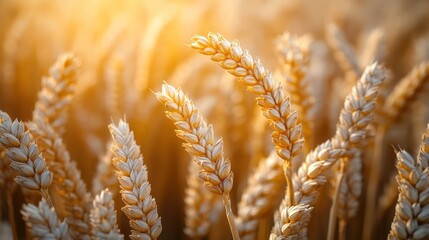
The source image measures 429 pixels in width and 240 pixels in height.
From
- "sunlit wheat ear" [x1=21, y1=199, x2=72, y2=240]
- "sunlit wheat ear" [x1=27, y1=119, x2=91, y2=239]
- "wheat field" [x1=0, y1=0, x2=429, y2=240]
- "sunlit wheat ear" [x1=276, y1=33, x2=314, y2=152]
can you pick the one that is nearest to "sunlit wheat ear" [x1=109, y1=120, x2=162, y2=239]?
A: "wheat field" [x1=0, y1=0, x2=429, y2=240]

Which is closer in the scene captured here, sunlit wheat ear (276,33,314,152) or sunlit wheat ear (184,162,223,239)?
sunlit wheat ear (276,33,314,152)

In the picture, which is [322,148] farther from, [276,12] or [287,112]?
[276,12]

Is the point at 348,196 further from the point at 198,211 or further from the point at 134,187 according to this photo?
the point at 134,187

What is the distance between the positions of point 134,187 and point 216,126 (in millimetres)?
939

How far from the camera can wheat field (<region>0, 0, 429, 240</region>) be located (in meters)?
0.63

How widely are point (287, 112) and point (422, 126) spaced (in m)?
1.13

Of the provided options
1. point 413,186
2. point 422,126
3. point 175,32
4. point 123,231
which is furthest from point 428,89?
point 123,231

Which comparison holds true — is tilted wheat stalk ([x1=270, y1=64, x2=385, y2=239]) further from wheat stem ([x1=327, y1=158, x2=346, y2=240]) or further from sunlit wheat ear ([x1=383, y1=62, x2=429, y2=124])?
sunlit wheat ear ([x1=383, y1=62, x2=429, y2=124])

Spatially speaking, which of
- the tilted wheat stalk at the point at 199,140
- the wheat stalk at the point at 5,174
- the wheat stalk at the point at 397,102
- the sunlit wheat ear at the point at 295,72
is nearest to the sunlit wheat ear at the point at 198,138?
the tilted wheat stalk at the point at 199,140

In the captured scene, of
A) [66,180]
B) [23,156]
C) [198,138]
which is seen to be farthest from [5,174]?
[198,138]

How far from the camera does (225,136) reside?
1.46 metres

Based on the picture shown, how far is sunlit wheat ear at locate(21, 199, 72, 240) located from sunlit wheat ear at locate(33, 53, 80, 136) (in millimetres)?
335

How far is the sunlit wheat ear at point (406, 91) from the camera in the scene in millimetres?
1120

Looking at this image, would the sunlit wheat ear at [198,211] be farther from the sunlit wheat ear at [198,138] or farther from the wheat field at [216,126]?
the sunlit wheat ear at [198,138]
